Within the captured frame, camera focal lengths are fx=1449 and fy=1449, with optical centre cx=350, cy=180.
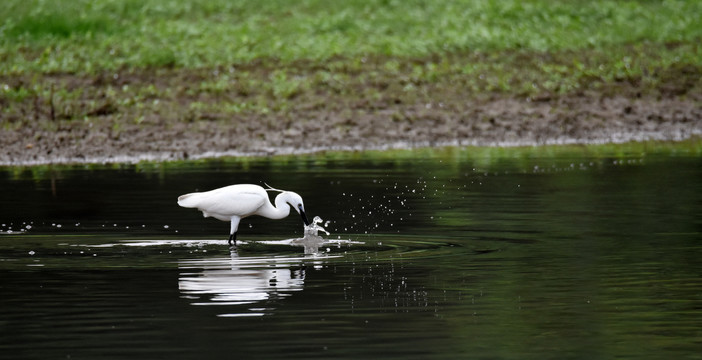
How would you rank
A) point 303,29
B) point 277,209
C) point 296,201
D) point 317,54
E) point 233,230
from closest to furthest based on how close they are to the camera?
1. point 233,230
2. point 296,201
3. point 277,209
4. point 317,54
5. point 303,29

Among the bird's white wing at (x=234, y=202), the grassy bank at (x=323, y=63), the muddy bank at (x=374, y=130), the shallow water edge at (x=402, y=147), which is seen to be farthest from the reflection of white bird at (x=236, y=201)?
the grassy bank at (x=323, y=63)

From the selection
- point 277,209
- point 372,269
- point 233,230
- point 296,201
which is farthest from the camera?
point 277,209

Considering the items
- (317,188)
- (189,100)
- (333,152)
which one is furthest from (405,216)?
(189,100)

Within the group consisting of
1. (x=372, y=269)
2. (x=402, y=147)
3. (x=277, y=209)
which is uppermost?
(x=402, y=147)

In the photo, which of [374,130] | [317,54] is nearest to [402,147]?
[374,130]

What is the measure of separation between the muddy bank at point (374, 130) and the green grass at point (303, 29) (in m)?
4.11

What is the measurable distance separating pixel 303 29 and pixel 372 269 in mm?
25091

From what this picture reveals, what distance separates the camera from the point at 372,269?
40.6 feet

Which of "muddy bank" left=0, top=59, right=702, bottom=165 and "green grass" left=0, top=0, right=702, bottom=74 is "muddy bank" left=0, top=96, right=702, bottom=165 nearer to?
"muddy bank" left=0, top=59, right=702, bottom=165

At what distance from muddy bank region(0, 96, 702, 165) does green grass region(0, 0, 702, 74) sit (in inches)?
162

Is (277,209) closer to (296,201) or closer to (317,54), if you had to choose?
(296,201)

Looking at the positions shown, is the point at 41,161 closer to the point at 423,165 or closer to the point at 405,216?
the point at 423,165

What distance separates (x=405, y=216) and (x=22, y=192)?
6084 mm

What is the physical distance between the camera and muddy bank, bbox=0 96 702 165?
2655 centimetres
